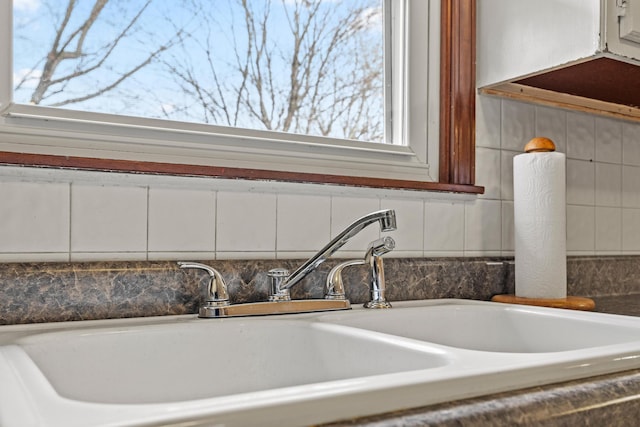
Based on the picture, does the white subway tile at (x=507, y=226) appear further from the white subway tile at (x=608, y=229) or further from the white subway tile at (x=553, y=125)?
the white subway tile at (x=608, y=229)

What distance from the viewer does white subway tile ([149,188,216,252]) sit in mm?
1108

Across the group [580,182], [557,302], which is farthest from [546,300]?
[580,182]

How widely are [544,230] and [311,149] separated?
1.80ft

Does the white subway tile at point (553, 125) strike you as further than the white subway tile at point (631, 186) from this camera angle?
No

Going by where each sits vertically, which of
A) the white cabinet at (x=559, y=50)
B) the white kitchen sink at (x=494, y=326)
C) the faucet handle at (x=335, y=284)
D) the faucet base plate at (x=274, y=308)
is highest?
the white cabinet at (x=559, y=50)

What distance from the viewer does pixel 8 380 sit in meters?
0.58

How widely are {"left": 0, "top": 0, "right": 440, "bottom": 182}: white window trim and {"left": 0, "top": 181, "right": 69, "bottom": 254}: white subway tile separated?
7 centimetres

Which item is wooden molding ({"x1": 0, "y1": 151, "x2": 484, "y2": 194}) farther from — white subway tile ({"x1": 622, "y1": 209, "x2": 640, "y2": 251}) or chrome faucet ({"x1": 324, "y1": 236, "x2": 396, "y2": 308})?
white subway tile ({"x1": 622, "y1": 209, "x2": 640, "y2": 251})

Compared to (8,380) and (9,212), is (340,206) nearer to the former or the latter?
(9,212)

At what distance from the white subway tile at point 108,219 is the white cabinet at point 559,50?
91 centimetres

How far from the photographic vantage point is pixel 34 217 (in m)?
1.01

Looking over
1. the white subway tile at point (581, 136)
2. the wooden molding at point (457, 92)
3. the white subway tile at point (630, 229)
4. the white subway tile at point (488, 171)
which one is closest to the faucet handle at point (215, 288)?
the wooden molding at point (457, 92)

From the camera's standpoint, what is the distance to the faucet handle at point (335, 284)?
1.18 meters

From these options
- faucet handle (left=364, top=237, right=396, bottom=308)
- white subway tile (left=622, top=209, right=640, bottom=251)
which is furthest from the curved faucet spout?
white subway tile (left=622, top=209, right=640, bottom=251)
